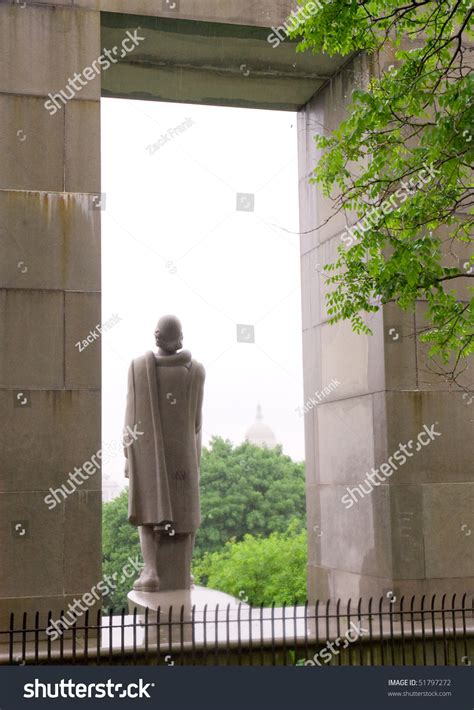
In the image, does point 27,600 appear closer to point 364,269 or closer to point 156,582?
point 156,582

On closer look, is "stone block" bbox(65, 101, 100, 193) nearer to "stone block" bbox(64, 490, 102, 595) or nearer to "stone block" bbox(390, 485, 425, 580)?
"stone block" bbox(64, 490, 102, 595)

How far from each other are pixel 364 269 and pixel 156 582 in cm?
511

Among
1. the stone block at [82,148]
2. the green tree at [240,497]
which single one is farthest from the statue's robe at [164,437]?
the green tree at [240,497]

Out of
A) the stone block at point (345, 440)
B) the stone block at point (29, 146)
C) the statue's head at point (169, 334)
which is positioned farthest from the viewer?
the stone block at point (345, 440)

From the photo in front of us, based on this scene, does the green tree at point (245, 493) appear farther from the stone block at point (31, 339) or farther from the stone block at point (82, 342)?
the stone block at point (31, 339)

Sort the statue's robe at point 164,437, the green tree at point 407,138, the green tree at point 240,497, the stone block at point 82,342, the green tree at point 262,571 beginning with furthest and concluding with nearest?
the green tree at point 240,497 → the green tree at point 262,571 → the statue's robe at point 164,437 → the stone block at point 82,342 → the green tree at point 407,138

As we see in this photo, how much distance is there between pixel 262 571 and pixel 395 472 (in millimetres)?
24774

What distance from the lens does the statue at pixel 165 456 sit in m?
12.5

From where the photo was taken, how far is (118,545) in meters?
41.6

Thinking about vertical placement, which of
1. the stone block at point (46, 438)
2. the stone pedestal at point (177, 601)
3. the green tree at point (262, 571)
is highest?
the stone block at point (46, 438)

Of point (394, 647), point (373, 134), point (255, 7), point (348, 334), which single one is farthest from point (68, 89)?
Answer: point (394, 647)

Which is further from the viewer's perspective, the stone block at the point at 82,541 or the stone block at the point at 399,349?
the stone block at the point at 399,349

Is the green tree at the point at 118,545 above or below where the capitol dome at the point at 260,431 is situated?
below

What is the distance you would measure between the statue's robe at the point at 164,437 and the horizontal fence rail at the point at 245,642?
1.67m
